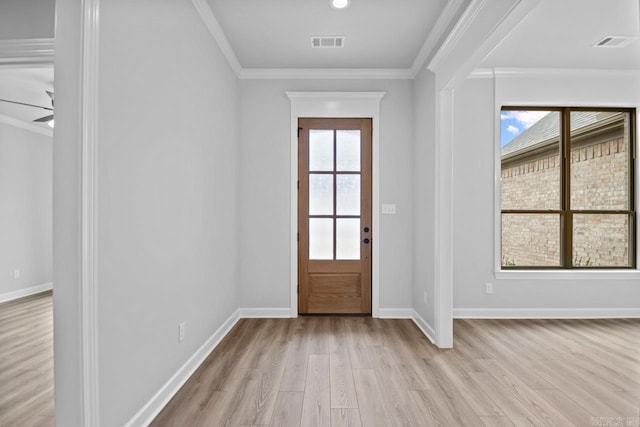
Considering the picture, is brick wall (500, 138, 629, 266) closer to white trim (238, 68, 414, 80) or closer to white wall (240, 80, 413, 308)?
white wall (240, 80, 413, 308)

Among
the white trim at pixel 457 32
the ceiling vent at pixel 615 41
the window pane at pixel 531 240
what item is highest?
the ceiling vent at pixel 615 41

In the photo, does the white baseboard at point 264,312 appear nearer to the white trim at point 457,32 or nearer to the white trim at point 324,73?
the white trim at point 324,73

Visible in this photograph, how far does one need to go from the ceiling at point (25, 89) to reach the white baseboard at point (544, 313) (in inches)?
187

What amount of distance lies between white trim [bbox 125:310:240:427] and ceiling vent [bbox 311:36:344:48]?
286cm

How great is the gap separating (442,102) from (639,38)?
1.99 metres

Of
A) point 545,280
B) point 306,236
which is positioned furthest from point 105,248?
point 545,280

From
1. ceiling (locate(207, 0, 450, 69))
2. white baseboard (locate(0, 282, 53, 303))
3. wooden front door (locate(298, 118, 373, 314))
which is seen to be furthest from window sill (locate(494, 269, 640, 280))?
white baseboard (locate(0, 282, 53, 303))

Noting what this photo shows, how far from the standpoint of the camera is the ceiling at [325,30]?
9.30 feet

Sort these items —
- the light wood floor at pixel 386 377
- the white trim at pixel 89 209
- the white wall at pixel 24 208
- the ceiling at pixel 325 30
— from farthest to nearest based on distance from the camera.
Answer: the white wall at pixel 24 208 < the ceiling at pixel 325 30 < the light wood floor at pixel 386 377 < the white trim at pixel 89 209

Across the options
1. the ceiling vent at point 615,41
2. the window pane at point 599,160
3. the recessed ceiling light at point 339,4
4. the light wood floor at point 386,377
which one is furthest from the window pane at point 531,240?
the recessed ceiling light at point 339,4

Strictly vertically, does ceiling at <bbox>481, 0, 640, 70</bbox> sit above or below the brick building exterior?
above

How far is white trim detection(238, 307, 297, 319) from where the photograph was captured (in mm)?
4105

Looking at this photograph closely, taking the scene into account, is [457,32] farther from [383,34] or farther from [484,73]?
[484,73]

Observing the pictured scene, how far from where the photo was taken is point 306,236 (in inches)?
163
